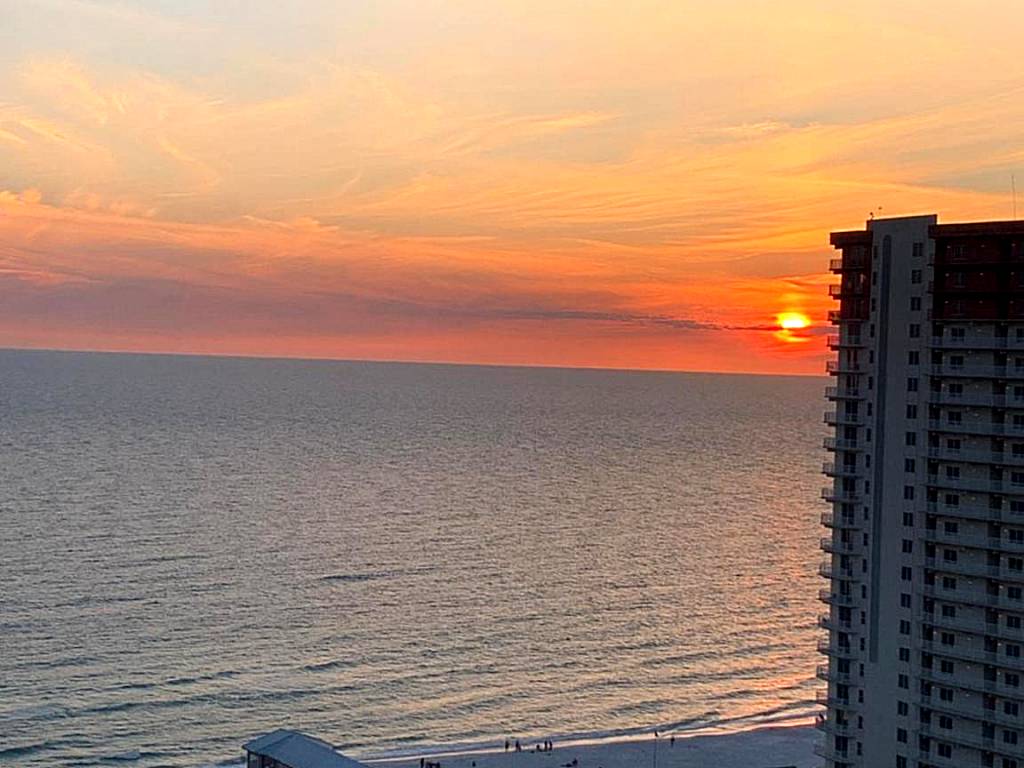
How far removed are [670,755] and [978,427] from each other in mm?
34021

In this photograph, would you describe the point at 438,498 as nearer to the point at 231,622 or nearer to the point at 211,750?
the point at 231,622

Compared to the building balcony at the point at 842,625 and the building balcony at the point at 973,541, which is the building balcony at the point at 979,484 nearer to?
the building balcony at the point at 973,541

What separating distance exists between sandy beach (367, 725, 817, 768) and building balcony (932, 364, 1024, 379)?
1244 inches

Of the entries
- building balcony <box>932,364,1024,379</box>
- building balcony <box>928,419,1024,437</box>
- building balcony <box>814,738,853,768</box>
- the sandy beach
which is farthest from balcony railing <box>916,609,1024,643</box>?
the sandy beach

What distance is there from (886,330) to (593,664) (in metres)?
48.7

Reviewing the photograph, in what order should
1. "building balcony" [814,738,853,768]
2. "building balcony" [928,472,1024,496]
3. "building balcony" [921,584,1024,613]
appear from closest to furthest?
1. "building balcony" [928,472,1024,496]
2. "building balcony" [921,584,1024,613]
3. "building balcony" [814,738,853,768]

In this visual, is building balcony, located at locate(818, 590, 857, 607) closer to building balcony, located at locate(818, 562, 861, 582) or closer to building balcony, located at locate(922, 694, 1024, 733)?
building balcony, located at locate(818, 562, 861, 582)

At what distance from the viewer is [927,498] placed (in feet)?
206

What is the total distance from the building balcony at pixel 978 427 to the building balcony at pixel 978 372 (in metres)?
2.41

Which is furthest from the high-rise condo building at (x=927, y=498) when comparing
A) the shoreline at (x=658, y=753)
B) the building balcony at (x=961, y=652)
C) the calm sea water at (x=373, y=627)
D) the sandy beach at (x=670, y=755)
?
the calm sea water at (x=373, y=627)

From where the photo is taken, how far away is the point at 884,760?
210ft

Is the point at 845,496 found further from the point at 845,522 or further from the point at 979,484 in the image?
the point at 979,484

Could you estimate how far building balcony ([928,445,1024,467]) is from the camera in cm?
6003

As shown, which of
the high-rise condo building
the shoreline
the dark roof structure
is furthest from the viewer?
the shoreline
